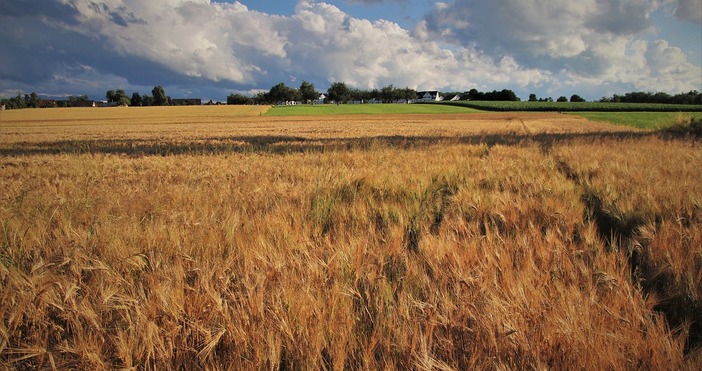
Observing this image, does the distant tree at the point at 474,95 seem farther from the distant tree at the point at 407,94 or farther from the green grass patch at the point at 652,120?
the green grass patch at the point at 652,120

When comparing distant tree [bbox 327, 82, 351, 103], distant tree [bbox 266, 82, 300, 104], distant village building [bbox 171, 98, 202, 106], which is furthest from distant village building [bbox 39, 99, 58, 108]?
distant tree [bbox 327, 82, 351, 103]

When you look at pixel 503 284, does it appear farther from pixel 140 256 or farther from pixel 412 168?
pixel 412 168

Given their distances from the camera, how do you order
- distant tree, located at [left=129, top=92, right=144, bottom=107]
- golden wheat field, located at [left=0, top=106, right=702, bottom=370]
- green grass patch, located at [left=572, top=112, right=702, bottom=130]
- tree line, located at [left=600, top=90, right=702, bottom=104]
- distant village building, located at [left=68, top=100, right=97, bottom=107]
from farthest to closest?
distant village building, located at [left=68, top=100, right=97, bottom=107] < distant tree, located at [left=129, top=92, right=144, bottom=107] < tree line, located at [left=600, top=90, right=702, bottom=104] < green grass patch, located at [left=572, top=112, right=702, bottom=130] < golden wheat field, located at [left=0, top=106, right=702, bottom=370]

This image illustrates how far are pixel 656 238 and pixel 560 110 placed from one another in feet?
312

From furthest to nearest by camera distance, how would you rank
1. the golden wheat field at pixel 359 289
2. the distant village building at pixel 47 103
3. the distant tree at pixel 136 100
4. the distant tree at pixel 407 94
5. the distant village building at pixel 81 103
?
the distant tree at pixel 407 94
the distant village building at pixel 81 103
the distant tree at pixel 136 100
the distant village building at pixel 47 103
the golden wheat field at pixel 359 289

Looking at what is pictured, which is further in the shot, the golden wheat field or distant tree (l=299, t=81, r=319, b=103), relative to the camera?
distant tree (l=299, t=81, r=319, b=103)

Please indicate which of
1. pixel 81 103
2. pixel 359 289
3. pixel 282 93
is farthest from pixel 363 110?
pixel 81 103

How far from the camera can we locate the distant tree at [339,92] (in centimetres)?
14425

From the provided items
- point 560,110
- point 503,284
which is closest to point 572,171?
point 503,284

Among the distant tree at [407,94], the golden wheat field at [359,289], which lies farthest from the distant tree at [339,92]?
the golden wheat field at [359,289]

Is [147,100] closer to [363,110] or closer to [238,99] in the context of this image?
[238,99]

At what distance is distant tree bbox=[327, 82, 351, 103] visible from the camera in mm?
144250

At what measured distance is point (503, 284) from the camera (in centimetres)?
169

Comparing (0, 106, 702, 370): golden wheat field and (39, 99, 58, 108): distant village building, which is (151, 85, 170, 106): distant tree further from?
(0, 106, 702, 370): golden wheat field
